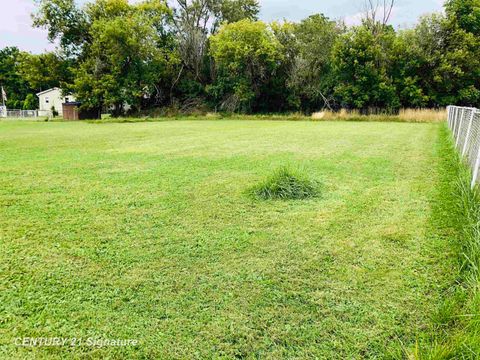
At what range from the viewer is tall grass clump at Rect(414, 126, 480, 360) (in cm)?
138

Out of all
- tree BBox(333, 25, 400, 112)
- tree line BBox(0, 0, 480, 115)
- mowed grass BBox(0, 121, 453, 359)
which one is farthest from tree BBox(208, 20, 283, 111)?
mowed grass BBox(0, 121, 453, 359)

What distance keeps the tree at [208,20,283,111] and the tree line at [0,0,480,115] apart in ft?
0.25

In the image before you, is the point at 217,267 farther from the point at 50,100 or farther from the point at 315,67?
the point at 50,100

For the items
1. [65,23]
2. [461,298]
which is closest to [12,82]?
[65,23]

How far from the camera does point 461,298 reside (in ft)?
5.74

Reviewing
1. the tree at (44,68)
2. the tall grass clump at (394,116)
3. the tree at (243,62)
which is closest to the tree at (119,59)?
the tree at (44,68)

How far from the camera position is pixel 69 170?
5074mm

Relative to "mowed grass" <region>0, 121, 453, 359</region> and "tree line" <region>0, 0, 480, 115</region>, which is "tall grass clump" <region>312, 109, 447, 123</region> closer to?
"tree line" <region>0, 0, 480, 115</region>

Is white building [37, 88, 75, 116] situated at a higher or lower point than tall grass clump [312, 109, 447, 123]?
higher

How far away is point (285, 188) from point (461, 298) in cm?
215

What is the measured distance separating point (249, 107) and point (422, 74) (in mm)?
11959

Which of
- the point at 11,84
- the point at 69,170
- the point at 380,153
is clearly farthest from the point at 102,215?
the point at 11,84

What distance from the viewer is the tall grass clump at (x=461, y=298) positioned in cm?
138

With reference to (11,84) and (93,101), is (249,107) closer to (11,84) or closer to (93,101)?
(93,101)
